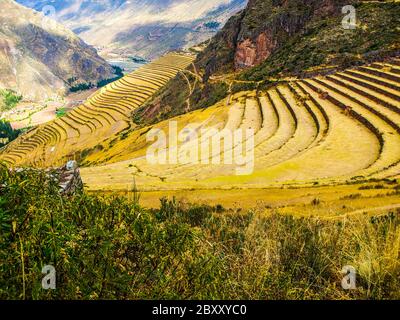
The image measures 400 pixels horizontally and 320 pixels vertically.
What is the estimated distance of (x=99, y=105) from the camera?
113m

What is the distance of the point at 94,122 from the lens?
3900 inches

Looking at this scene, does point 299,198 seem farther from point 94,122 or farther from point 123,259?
point 94,122

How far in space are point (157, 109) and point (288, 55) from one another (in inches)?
1238

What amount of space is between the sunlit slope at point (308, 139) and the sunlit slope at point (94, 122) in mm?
33135

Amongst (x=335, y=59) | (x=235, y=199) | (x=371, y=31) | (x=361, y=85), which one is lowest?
(x=235, y=199)

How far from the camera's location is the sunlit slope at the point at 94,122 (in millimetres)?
83438

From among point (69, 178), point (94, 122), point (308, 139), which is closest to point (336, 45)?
point (308, 139)

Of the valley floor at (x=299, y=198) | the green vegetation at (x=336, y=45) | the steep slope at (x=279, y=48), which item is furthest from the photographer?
the steep slope at (x=279, y=48)

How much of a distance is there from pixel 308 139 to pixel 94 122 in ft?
249

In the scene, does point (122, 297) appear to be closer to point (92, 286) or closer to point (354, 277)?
point (92, 286)

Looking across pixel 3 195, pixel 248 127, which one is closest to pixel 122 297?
pixel 3 195

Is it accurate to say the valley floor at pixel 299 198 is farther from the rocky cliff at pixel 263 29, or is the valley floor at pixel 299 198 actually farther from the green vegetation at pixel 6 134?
the green vegetation at pixel 6 134

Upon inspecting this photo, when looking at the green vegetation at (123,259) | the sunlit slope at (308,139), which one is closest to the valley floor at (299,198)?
the sunlit slope at (308,139)

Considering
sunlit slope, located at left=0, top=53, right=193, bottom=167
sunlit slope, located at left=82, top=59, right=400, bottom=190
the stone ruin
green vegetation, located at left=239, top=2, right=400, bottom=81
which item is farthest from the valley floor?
sunlit slope, located at left=0, top=53, right=193, bottom=167
